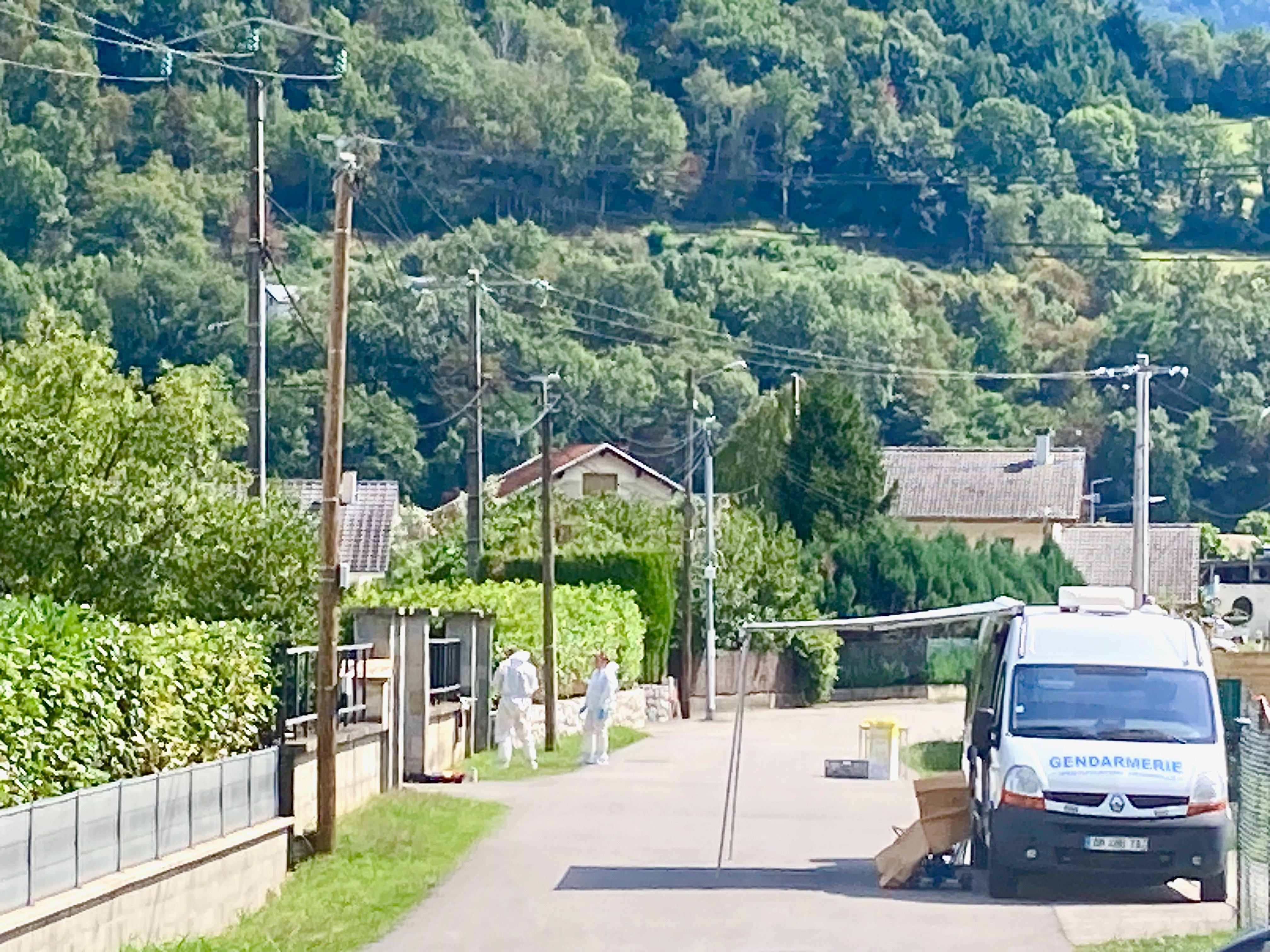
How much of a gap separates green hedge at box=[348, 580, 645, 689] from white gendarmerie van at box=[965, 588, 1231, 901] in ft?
55.6

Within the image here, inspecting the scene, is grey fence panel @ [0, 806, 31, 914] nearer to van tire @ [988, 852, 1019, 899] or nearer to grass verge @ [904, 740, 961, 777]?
van tire @ [988, 852, 1019, 899]

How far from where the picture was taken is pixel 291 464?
280ft

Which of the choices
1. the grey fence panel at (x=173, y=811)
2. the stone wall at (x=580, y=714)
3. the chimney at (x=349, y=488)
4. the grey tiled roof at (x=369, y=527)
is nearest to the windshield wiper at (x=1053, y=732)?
the grey fence panel at (x=173, y=811)

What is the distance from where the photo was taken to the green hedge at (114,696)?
50.4 ft

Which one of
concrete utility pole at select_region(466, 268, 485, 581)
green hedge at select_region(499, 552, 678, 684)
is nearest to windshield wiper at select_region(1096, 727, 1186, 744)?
concrete utility pole at select_region(466, 268, 485, 581)

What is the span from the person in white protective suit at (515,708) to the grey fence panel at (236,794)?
13.2 meters

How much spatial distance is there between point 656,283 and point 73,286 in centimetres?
4282

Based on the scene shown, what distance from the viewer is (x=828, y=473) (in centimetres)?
7762

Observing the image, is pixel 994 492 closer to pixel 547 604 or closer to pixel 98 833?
pixel 547 604

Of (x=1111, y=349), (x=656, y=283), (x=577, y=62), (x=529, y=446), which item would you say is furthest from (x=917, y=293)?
(x=529, y=446)

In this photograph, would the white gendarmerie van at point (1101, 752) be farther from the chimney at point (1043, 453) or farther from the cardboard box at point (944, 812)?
the chimney at point (1043, 453)

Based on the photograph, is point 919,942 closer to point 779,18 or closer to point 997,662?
point 997,662

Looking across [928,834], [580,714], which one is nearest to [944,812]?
[928,834]

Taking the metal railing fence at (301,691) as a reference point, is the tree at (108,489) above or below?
above
